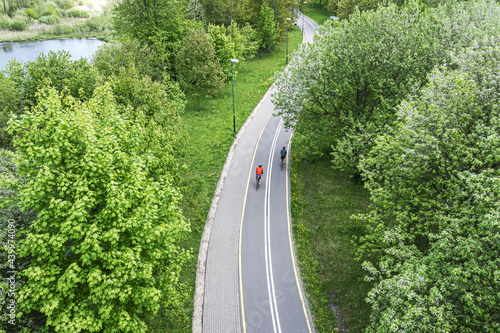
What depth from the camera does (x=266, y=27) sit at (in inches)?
2094

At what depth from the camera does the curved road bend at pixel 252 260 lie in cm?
1583

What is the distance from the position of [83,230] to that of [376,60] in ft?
72.3

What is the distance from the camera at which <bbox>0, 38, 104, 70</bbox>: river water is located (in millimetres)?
55431

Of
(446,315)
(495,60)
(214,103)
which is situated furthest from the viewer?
(214,103)

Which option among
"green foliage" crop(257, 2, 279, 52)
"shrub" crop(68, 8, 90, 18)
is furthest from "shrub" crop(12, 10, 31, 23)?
"green foliage" crop(257, 2, 279, 52)

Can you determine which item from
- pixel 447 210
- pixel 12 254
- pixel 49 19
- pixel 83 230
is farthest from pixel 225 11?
pixel 49 19

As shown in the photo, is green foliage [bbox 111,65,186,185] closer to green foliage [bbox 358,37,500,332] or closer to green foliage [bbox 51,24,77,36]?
green foliage [bbox 358,37,500,332]

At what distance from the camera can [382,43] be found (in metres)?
20.4

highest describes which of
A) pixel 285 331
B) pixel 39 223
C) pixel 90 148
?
pixel 90 148

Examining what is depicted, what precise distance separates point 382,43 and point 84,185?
70.6 feet

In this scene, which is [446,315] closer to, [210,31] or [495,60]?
[495,60]

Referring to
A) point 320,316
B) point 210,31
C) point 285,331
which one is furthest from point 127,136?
point 210,31

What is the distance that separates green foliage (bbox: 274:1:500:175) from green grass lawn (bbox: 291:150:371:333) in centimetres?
303

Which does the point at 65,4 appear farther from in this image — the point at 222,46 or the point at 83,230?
the point at 83,230
